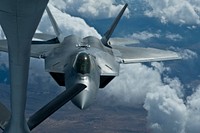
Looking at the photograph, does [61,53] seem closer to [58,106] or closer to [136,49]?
[136,49]

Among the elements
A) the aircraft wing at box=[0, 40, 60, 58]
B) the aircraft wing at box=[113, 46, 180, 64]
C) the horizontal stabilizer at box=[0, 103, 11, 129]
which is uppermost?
the horizontal stabilizer at box=[0, 103, 11, 129]

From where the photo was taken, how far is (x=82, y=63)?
2473 cm

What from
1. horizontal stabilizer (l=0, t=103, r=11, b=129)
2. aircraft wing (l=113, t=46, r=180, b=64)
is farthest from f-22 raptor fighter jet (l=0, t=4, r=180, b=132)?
horizontal stabilizer (l=0, t=103, r=11, b=129)

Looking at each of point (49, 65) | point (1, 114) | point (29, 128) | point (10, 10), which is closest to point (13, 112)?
point (29, 128)

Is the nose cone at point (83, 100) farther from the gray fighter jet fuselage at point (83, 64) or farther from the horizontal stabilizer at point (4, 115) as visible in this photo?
the horizontal stabilizer at point (4, 115)

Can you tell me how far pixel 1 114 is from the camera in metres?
16.9

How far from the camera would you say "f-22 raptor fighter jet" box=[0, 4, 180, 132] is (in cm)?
2306

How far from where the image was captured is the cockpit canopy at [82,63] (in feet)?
80.7

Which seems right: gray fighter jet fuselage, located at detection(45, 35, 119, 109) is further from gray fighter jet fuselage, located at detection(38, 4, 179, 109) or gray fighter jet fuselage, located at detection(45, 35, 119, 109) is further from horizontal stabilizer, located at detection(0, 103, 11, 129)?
horizontal stabilizer, located at detection(0, 103, 11, 129)

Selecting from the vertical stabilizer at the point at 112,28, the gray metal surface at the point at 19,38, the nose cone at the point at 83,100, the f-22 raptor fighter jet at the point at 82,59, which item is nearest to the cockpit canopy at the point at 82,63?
the f-22 raptor fighter jet at the point at 82,59

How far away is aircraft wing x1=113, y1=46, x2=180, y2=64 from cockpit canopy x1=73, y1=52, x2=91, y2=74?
675cm

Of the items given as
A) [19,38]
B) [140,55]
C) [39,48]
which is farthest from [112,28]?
[19,38]

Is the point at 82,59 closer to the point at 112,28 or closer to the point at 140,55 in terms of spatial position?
the point at 112,28

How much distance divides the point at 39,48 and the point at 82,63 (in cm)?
839
